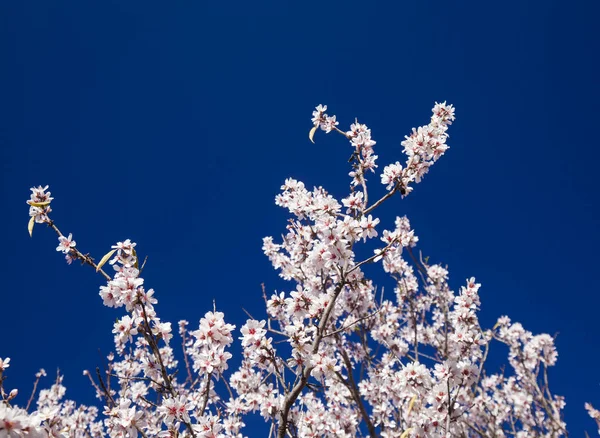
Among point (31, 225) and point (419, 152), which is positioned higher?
point (419, 152)

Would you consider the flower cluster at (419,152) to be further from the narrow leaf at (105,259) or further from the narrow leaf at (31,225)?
the narrow leaf at (31,225)

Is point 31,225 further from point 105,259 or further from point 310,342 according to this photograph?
point 310,342

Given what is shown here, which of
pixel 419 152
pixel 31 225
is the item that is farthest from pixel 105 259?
pixel 419 152

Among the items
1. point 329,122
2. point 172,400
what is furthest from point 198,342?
point 329,122

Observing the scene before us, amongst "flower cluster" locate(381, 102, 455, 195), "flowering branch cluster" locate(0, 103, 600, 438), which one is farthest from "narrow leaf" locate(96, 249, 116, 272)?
"flower cluster" locate(381, 102, 455, 195)

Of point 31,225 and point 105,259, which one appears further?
point 31,225

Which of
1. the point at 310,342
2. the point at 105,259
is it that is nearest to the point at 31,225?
the point at 105,259

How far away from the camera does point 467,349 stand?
199 inches

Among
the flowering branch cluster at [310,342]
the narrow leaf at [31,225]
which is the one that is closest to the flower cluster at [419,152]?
the flowering branch cluster at [310,342]

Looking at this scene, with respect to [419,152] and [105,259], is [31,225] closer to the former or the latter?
[105,259]

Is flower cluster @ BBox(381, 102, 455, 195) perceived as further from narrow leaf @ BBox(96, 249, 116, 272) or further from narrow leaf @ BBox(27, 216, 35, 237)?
narrow leaf @ BBox(27, 216, 35, 237)

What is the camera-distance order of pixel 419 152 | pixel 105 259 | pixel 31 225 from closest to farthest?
pixel 105 259, pixel 31 225, pixel 419 152

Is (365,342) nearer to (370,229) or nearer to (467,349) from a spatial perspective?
(467,349)

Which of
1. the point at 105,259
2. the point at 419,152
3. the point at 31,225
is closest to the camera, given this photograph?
the point at 105,259
